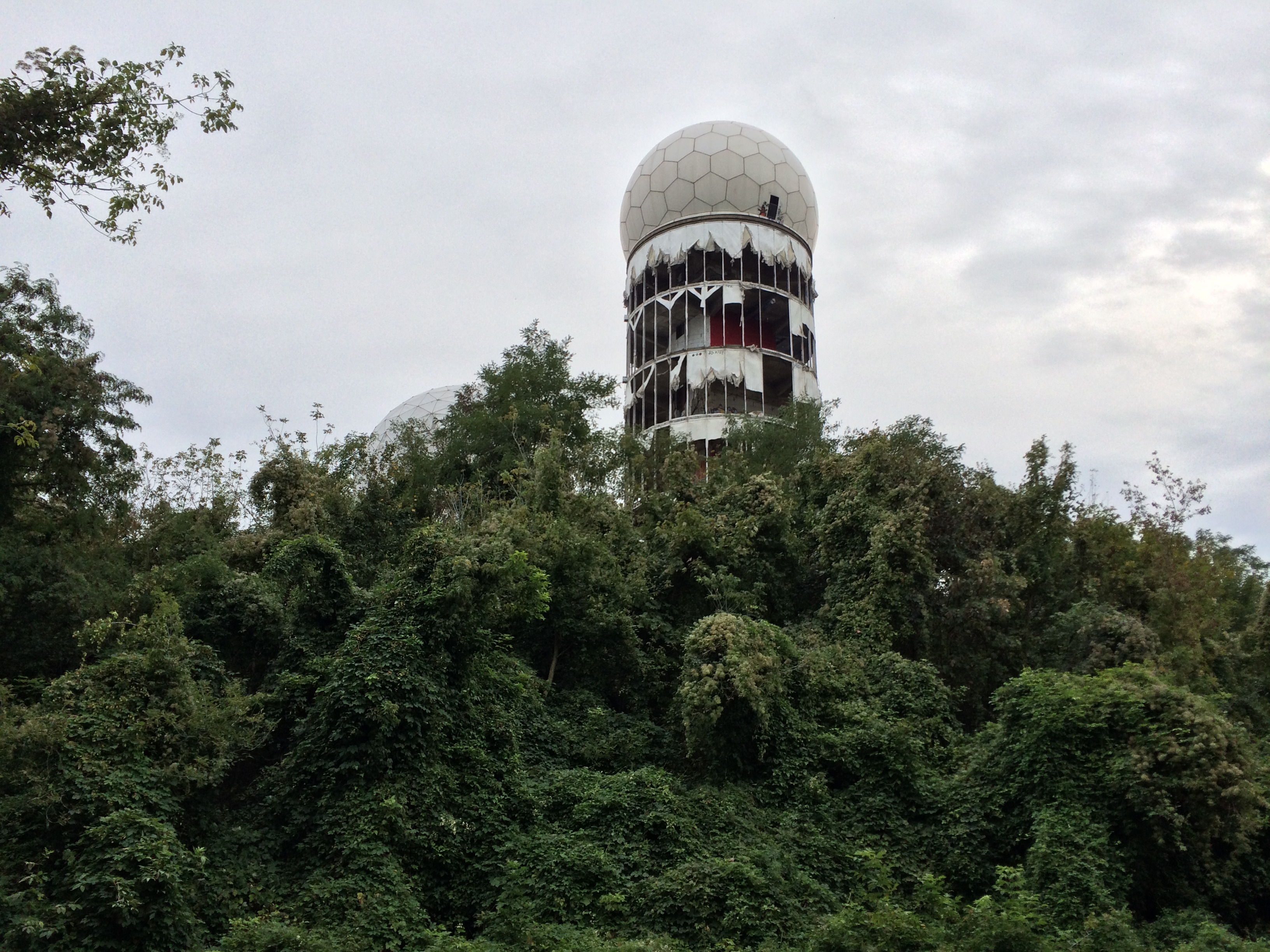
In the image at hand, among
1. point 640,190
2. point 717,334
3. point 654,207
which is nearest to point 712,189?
point 654,207

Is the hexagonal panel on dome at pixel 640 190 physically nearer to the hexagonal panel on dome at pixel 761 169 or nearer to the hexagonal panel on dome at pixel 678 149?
the hexagonal panel on dome at pixel 678 149

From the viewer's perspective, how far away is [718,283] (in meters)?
30.4

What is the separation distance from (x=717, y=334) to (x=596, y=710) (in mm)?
16871

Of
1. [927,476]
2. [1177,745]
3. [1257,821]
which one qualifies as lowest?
[1257,821]

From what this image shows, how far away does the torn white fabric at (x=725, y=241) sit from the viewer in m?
30.5

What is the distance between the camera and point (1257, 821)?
13633mm

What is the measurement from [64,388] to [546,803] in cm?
1012

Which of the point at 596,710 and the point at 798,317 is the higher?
the point at 798,317

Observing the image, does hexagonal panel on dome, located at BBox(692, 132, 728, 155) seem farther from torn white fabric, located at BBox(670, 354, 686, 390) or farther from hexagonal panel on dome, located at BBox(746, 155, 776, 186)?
torn white fabric, located at BBox(670, 354, 686, 390)

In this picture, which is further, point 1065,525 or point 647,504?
point 647,504

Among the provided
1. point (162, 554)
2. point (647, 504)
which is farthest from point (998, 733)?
point (162, 554)

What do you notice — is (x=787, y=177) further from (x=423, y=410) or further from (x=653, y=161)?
(x=423, y=410)

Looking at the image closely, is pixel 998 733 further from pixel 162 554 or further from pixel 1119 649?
pixel 162 554

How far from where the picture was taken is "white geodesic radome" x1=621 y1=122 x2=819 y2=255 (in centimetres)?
3086
